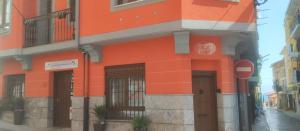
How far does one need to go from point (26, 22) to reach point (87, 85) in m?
4.72

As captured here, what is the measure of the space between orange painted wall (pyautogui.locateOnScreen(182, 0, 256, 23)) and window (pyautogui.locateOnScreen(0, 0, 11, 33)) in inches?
394

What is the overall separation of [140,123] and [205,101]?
2302 millimetres

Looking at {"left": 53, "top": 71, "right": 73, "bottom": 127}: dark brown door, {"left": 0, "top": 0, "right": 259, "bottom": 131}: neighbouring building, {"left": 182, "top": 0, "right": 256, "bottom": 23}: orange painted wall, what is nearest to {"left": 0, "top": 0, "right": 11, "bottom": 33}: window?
{"left": 0, "top": 0, "right": 259, "bottom": 131}: neighbouring building

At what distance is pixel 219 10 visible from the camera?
39.7 ft

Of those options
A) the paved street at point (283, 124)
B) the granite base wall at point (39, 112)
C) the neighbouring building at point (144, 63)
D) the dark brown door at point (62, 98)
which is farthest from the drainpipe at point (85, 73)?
the paved street at point (283, 124)

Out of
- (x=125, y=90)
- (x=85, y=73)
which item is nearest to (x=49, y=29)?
(x=85, y=73)

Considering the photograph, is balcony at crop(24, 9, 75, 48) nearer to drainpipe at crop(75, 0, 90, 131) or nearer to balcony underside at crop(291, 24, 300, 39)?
drainpipe at crop(75, 0, 90, 131)

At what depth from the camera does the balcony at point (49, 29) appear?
15445 millimetres

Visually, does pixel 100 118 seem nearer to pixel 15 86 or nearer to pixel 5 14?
pixel 15 86

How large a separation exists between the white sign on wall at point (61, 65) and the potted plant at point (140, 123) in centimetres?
408

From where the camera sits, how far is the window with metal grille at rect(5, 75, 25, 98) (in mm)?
17375

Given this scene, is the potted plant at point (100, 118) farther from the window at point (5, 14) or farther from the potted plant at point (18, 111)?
the window at point (5, 14)

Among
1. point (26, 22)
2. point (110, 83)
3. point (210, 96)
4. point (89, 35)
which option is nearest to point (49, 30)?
point (26, 22)

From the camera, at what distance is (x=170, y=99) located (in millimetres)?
11875
